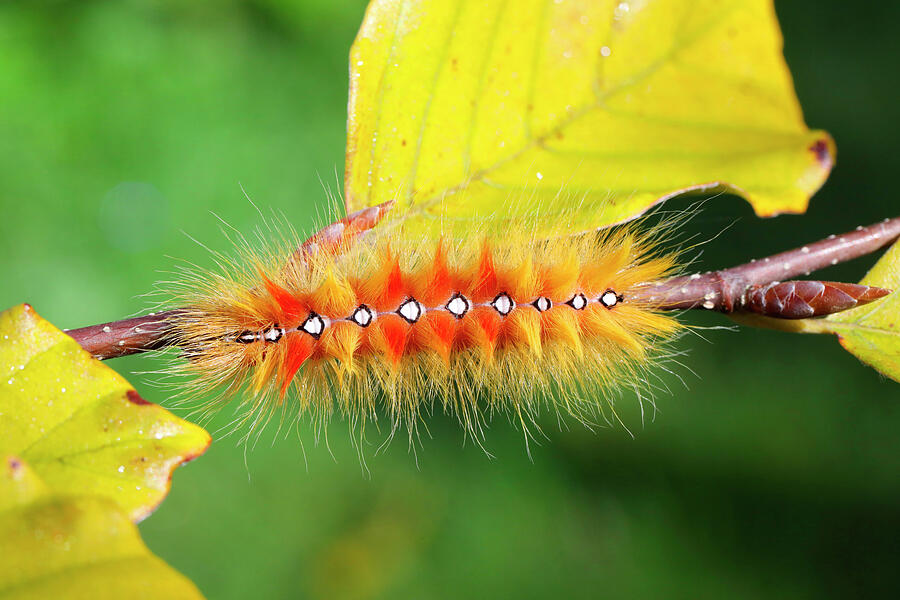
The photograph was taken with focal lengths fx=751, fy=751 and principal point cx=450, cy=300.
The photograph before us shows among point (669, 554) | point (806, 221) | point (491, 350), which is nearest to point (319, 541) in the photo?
point (669, 554)

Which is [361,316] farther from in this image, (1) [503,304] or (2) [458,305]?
(1) [503,304]

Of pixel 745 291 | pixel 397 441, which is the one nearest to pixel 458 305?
pixel 745 291

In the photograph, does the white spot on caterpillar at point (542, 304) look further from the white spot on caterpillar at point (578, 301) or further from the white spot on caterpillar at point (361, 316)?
the white spot on caterpillar at point (361, 316)

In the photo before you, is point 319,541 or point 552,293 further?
point 319,541

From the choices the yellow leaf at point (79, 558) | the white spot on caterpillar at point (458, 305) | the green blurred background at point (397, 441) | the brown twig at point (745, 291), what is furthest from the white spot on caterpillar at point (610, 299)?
the green blurred background at point (397, 441)

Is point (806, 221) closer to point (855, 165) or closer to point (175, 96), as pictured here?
point (855, 165)

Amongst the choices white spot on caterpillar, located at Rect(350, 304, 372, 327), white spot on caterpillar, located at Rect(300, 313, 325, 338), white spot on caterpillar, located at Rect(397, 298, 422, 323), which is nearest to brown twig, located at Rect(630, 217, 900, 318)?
white spot on caterpillar, located at Rect(397, 298, 422, 323)

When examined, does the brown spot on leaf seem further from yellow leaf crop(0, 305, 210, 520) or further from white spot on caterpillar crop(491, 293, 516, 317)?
white spot on caterpillar crop(491, 293, 516, 317)
